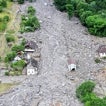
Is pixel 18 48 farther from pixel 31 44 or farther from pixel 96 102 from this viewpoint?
pixel 96 102

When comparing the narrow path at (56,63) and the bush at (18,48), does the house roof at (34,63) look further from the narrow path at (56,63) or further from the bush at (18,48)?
the bush at (18,48)

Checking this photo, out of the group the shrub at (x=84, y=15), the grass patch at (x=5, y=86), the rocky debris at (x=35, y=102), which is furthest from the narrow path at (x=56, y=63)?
the shrub at (x=84, y=15)

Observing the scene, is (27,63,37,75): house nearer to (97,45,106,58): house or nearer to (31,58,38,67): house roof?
(31,58,38,67): house roof

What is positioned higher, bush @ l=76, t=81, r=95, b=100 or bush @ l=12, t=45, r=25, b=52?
bush @ l=76, t=81, r=95, b=100

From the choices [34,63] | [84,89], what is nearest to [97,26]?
[34,63]

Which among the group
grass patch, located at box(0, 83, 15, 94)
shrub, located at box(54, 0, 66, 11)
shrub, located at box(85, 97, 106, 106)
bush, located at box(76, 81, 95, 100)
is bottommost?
shrub, located at box(54, 0, 66, 11)

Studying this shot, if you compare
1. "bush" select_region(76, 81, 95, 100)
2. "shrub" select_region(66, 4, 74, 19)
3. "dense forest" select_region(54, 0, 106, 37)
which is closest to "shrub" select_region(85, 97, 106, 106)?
"bush" select_region(76, 81, 95, 100)
